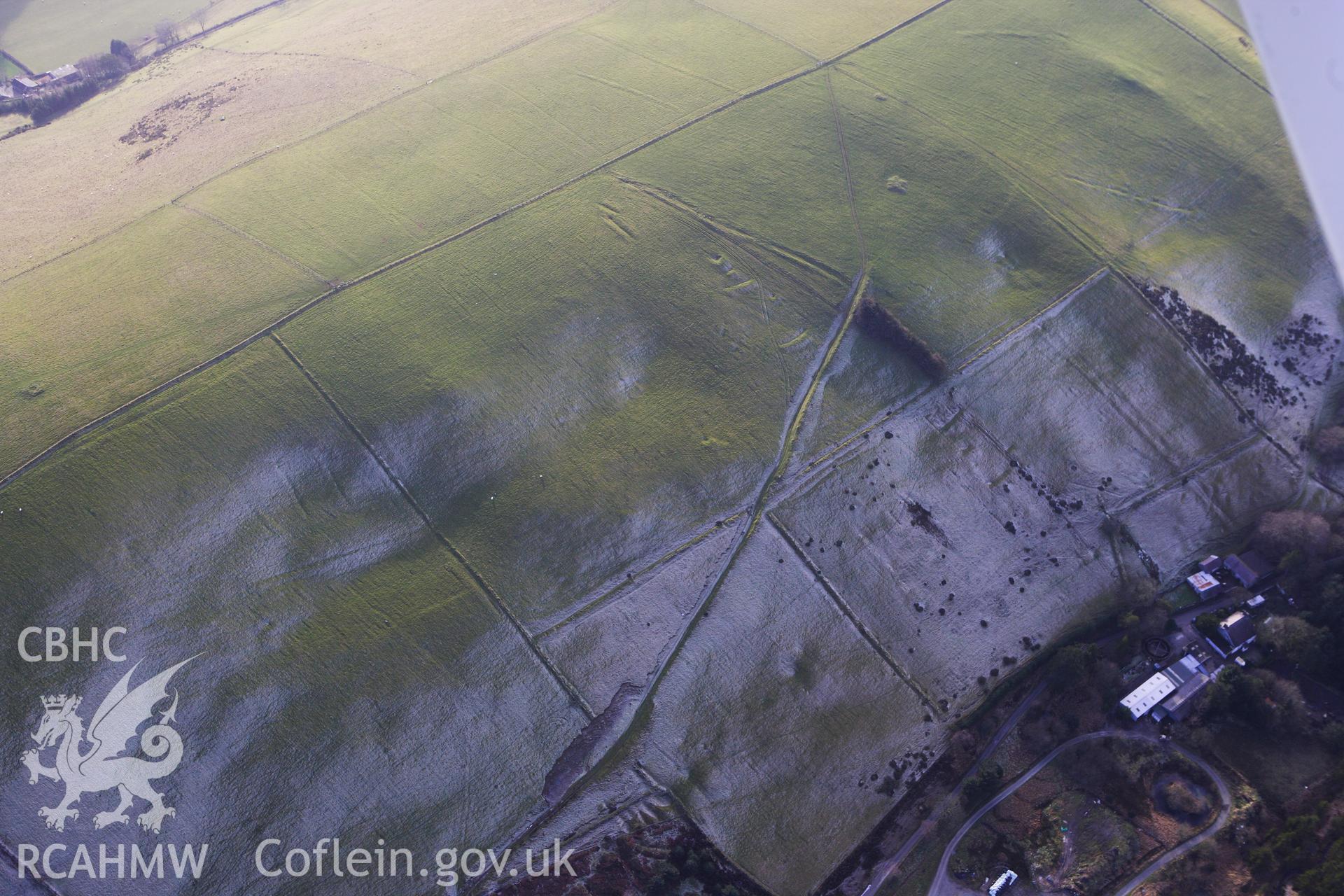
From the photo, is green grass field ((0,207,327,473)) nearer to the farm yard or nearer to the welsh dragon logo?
the farm yard

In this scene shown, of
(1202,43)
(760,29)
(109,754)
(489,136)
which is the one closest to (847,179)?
(760,29)

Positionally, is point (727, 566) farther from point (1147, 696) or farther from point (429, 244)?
point (429, 244)

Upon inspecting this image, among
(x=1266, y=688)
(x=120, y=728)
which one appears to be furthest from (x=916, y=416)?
(x=120, y=728)

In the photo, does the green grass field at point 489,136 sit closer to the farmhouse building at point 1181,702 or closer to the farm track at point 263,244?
the farm track at point 263,244

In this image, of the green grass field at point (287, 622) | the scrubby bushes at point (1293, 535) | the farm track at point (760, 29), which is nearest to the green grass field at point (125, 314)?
the green grass field at point (287, 622)

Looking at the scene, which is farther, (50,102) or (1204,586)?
(50,102)
